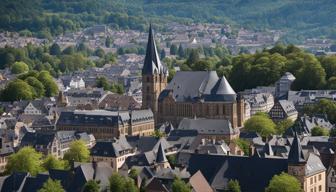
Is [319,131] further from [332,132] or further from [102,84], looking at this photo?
[102,84]

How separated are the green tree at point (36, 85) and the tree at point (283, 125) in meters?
56.9

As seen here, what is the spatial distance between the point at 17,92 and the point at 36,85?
883 centimetres

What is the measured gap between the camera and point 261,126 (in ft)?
379

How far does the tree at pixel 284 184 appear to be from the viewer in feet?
254

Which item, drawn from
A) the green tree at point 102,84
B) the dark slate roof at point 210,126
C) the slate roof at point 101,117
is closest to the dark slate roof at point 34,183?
the dark slate roof at point 210,126

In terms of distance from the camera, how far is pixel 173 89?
13112 cm

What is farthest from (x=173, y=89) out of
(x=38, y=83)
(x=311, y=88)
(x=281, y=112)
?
(x=38, y=83)

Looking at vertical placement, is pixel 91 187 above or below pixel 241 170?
below

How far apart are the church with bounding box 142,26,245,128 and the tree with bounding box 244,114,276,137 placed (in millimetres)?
6482

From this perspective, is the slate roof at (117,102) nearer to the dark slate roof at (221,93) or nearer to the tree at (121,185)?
the dark slate roof at (221,93)

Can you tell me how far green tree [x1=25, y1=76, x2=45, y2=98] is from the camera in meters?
167

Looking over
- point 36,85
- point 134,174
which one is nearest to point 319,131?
point 134,174

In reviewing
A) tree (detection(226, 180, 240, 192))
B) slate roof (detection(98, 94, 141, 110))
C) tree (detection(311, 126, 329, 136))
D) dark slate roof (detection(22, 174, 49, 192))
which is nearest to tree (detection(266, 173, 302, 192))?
tree (detection(226, 180, 240, 192))

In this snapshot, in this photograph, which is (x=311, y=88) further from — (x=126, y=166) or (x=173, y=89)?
(x=126, y=166)
